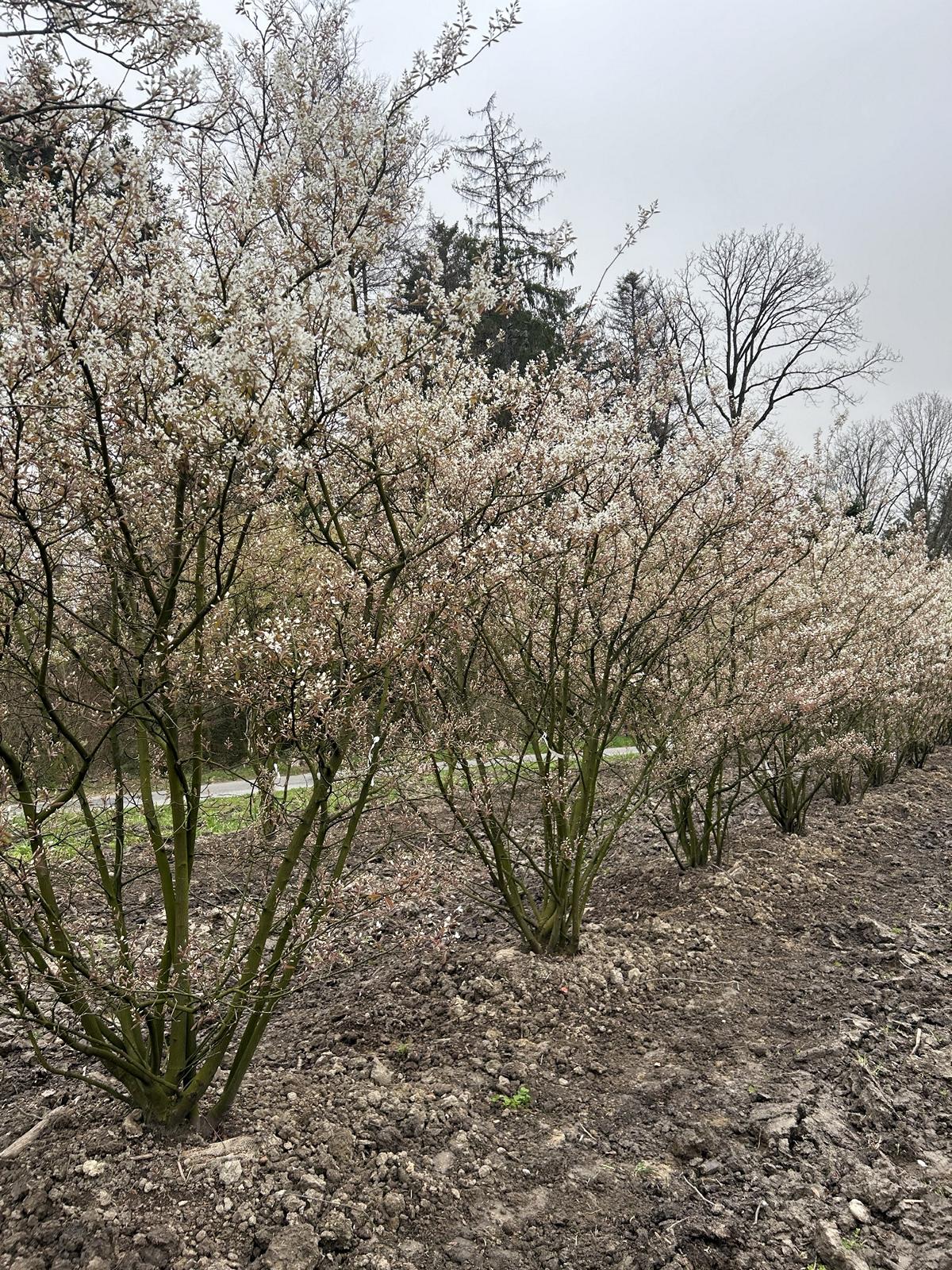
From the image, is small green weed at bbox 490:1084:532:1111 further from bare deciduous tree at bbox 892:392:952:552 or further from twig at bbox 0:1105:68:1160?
bare deciduous tree at bbox 892:392:952:552

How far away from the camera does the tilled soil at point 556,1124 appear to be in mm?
2938

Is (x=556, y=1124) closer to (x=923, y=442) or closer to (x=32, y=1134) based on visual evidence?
(x=32, y=1134)

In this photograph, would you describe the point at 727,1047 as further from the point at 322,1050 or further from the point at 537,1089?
the point at 322,1050

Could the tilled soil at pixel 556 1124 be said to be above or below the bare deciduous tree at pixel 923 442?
below

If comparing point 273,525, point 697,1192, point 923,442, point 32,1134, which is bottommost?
point 697,1192

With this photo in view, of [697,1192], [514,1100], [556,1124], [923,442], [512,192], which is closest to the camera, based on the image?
[697,1192]

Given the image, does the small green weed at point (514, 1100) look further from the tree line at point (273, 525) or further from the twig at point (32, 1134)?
the twig at point (32, 1134)

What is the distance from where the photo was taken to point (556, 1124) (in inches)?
152

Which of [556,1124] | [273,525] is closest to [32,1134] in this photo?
[556,1124]

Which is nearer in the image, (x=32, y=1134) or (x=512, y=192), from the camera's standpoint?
(x=32, y=1134)

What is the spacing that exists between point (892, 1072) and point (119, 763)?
390 centimetres

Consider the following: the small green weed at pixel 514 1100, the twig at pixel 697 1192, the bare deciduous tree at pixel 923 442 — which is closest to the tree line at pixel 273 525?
the small green weed at pixel 514 1100

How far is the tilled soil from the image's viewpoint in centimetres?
294

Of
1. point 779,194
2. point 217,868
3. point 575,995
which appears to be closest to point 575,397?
point 575,995
